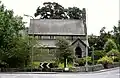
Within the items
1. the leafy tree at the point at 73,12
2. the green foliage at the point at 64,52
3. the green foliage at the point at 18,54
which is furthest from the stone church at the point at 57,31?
the leafy tree at the point at 73,12

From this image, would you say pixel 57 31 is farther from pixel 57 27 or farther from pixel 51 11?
pixel 51 11

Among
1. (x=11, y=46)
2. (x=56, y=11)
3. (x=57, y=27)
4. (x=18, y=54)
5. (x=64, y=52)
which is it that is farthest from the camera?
(x=56, y=11)

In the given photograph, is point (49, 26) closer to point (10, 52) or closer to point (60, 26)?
point (60, 26)

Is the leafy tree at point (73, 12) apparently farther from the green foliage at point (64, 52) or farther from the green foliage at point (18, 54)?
the green foliage at point (18, 54)

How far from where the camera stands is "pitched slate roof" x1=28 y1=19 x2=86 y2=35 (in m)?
64.1

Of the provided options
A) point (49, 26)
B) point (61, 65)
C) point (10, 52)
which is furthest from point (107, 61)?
point (49, 26)

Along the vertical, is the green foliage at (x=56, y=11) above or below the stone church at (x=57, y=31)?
above

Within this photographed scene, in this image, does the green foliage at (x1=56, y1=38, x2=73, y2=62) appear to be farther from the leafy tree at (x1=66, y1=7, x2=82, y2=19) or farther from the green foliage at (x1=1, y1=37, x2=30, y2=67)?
the leafy tree at (x1=66, y1=7, x2=82, y2=19)

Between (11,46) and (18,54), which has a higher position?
(11,46)

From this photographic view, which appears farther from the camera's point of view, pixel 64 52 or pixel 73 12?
pixel 73 12

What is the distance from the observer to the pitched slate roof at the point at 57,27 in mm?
64062

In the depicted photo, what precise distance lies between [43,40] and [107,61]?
18558mm

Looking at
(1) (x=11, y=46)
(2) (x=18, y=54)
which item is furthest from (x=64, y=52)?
(1) (x=11, y=46)

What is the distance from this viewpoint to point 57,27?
65.4 meters
